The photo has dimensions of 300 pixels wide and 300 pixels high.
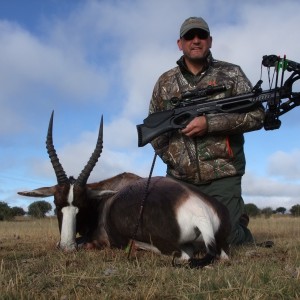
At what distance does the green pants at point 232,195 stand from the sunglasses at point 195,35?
1690 mm

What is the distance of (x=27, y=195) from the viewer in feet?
19.7

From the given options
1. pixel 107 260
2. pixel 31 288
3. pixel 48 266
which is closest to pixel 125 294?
pixel 31 288

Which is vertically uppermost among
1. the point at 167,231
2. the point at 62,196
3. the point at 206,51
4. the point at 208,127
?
the point at 206,51

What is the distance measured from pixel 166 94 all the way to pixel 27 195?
80.3 inches

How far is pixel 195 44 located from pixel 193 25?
0.72 ft

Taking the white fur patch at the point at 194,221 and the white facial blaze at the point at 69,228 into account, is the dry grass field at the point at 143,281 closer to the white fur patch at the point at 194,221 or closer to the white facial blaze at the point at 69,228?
the white fur patch at the point at 194,221

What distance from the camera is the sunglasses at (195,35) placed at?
6020 millimetres

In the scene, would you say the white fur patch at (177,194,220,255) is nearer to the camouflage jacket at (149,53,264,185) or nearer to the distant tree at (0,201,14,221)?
the camouflage jacket at (149,53,264,185)

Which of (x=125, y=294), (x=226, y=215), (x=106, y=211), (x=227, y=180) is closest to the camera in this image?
(x=125, y=294)

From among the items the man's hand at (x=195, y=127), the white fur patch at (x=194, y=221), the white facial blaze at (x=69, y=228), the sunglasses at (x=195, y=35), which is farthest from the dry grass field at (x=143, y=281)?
the sunglasses at (x=195, y=35)

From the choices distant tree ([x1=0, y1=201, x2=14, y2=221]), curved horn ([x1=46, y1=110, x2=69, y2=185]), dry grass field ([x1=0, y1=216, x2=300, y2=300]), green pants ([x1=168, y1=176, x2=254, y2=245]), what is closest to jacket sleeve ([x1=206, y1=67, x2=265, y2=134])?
green pants ([x1=168, y1=176, x2=254, y2=245])

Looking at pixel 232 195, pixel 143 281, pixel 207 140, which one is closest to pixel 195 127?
pixel 207 140

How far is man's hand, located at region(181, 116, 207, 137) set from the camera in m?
5.31

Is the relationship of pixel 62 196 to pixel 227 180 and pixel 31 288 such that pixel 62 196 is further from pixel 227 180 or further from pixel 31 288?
pixel 31 288
